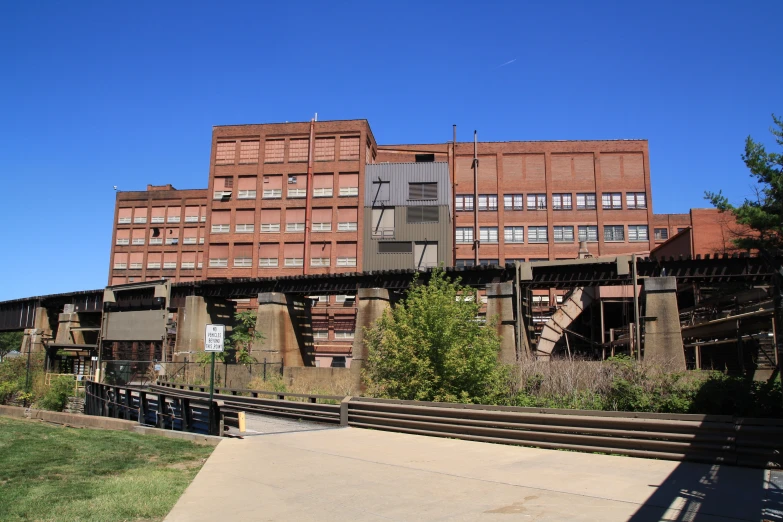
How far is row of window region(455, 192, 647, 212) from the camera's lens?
62594mm

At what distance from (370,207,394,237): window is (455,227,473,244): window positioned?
8.08 meters

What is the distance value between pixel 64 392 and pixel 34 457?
2295cm

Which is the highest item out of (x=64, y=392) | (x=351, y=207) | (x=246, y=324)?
(x=351, y=207)

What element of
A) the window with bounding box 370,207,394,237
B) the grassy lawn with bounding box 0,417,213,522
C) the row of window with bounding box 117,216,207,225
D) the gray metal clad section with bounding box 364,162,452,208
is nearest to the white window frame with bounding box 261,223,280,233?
the gray metal clad section with bounding box 364,162,452,208

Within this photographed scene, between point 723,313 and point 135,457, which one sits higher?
point 723,313

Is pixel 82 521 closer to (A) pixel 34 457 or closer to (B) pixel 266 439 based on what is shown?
(A) pixel 34 457

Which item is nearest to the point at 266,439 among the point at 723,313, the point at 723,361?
the point at 723,313

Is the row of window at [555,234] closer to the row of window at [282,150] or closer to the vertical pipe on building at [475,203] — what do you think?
the vertical pipe on building at [475,203]

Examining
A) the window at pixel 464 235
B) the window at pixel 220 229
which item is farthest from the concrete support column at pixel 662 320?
the window at pixel 220 229

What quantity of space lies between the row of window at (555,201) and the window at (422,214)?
6.54 metres

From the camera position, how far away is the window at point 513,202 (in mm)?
64000

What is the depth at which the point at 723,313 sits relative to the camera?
35.1 m

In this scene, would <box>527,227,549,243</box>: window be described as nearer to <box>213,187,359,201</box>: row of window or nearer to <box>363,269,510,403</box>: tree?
<box>213,187,359,201</box>: row of window

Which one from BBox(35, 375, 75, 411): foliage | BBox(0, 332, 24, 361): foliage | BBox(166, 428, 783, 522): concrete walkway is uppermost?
BBox(0, 332, 24, 361): foliage
